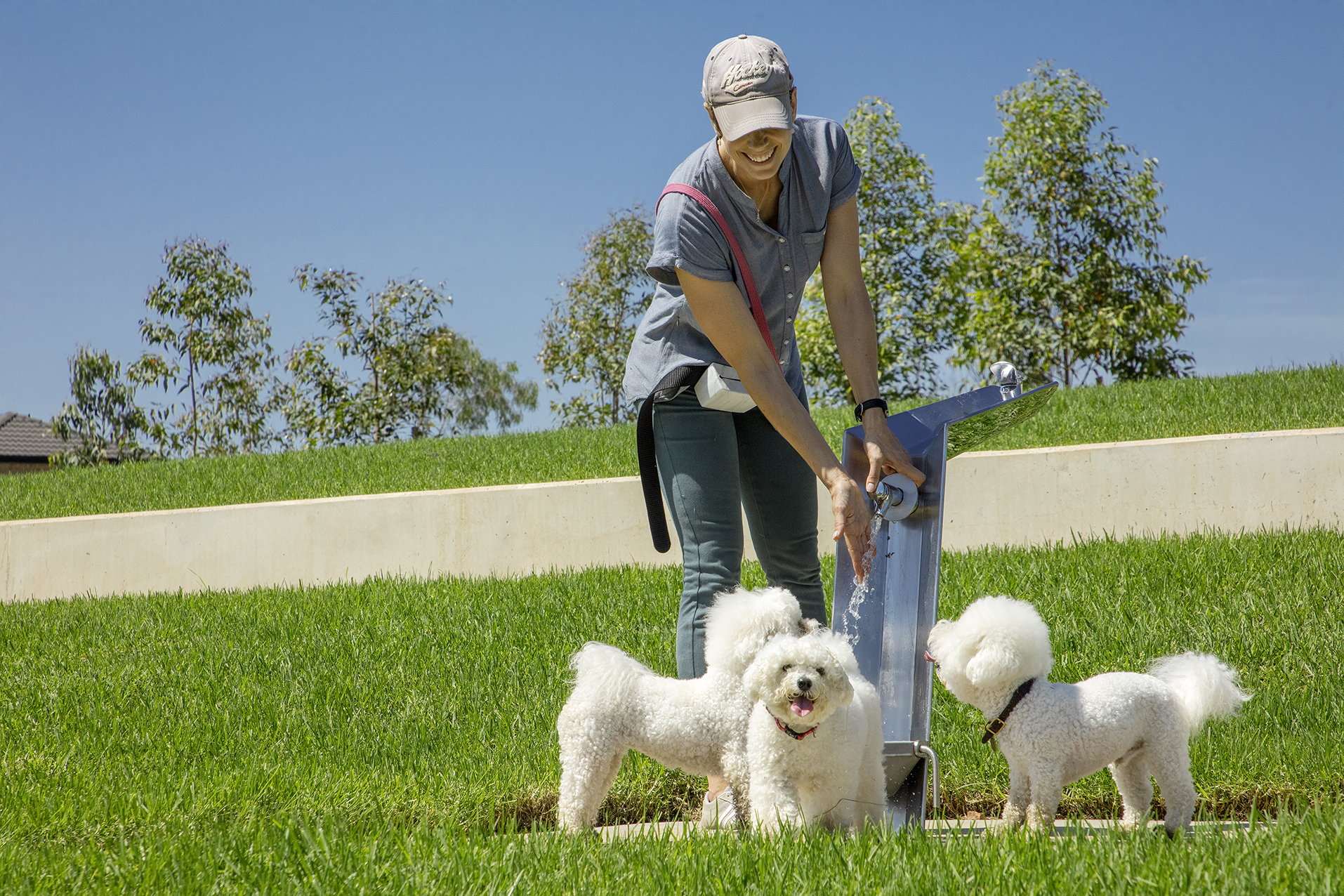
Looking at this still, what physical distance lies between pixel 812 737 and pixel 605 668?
59 cm

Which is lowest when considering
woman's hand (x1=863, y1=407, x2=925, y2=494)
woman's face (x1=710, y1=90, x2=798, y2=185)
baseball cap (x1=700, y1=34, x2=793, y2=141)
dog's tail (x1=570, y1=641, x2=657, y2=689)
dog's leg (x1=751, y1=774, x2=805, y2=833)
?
dog's leg (x1=751, y1=774, x2=805, y2=833)

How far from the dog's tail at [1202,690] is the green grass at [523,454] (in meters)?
5.79

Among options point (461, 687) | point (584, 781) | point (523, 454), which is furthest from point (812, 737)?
point (523, 454)

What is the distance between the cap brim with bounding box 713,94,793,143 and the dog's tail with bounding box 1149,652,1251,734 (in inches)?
72.7

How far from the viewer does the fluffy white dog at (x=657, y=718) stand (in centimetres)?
255

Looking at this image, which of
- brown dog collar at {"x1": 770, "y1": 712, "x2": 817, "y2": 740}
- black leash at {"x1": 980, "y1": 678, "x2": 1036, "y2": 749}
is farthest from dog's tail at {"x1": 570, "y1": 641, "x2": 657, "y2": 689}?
black leash at {"x1": 980, "y1": 678, "x2": 1036, "y2": 749}

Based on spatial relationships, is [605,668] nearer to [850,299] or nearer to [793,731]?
[793,731]

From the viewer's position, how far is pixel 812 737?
241cm

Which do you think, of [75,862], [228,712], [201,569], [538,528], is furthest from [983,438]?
[201,569]

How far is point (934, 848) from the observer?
2.29 metres

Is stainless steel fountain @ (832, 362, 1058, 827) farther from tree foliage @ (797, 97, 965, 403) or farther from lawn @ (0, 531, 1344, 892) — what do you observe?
tree foliage @ (797, 97, 965, 403)

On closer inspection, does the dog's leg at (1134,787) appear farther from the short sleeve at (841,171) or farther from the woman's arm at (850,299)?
the short sleeve at (841,171)

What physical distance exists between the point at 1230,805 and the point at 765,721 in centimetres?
179

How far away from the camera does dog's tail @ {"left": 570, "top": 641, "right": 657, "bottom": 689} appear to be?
2.57 m
